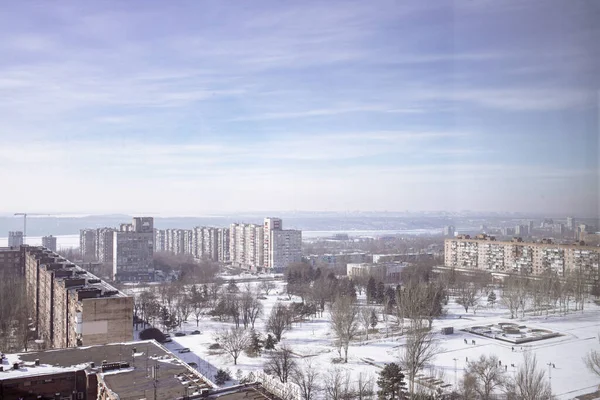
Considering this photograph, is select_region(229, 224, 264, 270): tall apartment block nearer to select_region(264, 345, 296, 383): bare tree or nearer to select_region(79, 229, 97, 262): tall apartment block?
select_region(79, 229, 97, 262): tall apartment block

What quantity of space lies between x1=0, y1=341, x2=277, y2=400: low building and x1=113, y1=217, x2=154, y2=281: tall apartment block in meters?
12.4

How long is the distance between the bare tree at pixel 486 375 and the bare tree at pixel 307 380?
1676 mm

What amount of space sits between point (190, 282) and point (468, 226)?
30.3 feet

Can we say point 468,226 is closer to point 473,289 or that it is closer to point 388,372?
point 388,372

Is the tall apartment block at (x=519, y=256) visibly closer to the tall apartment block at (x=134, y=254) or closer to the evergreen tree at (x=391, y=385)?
the evergreen tree at (x=391, y=385)

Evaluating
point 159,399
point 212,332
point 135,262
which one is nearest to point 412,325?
point 159,399

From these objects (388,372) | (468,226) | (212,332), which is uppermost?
(468,226)

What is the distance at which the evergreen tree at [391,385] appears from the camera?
504 cm

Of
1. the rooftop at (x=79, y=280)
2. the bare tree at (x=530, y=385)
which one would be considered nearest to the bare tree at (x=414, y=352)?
the bare tree at (x=530, y=385)

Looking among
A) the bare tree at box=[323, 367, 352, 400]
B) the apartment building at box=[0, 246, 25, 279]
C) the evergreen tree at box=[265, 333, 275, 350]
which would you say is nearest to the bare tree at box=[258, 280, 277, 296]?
the evergreen tree at box=[265, 333, 275, 350]

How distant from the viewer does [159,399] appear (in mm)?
3615

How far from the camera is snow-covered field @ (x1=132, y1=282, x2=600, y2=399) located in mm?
3615

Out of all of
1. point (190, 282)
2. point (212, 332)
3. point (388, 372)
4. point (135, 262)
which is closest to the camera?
point (388, 372)

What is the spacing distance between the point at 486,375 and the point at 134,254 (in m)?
14.0
